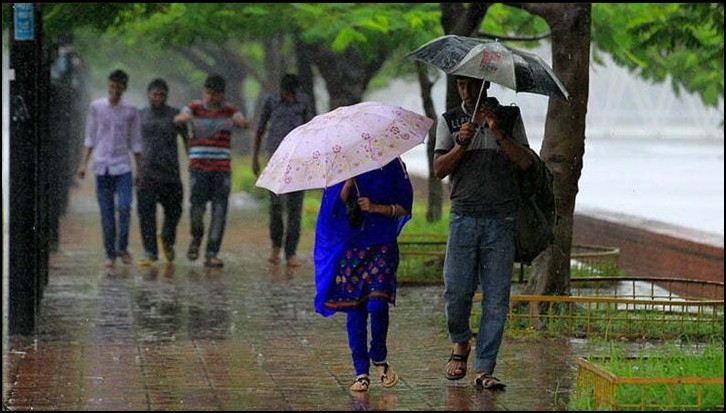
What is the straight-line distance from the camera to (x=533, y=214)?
28.2ft

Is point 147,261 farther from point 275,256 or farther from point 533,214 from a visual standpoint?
point 533,214

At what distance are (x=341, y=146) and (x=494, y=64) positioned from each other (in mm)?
827

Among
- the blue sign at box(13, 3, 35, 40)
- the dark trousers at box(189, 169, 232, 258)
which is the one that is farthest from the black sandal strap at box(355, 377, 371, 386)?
the dark trousers at box(189, 169, 232, 258)

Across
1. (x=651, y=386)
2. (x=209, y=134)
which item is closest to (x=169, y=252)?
(x=209, y=134)

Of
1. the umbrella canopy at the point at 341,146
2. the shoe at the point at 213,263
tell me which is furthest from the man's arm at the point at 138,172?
the umbrella canopy at the point at 341,146

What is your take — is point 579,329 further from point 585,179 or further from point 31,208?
point 585,179

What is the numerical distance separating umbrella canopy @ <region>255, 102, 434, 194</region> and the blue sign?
2.90m

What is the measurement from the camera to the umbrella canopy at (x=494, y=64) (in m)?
8.20

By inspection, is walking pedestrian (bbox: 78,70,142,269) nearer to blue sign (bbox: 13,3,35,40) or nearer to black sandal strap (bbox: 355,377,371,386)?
blue sign (bbox: 13,3,35,40)

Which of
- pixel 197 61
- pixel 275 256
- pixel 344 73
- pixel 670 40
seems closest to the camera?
pixel 670 40

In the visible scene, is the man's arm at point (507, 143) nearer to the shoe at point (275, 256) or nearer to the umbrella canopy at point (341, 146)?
the umbrella canopy at point (341, 146)

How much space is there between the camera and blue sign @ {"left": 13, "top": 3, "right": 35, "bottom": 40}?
1077cm

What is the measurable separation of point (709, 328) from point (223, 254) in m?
8.04

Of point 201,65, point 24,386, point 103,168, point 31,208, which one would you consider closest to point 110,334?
point 31,208
